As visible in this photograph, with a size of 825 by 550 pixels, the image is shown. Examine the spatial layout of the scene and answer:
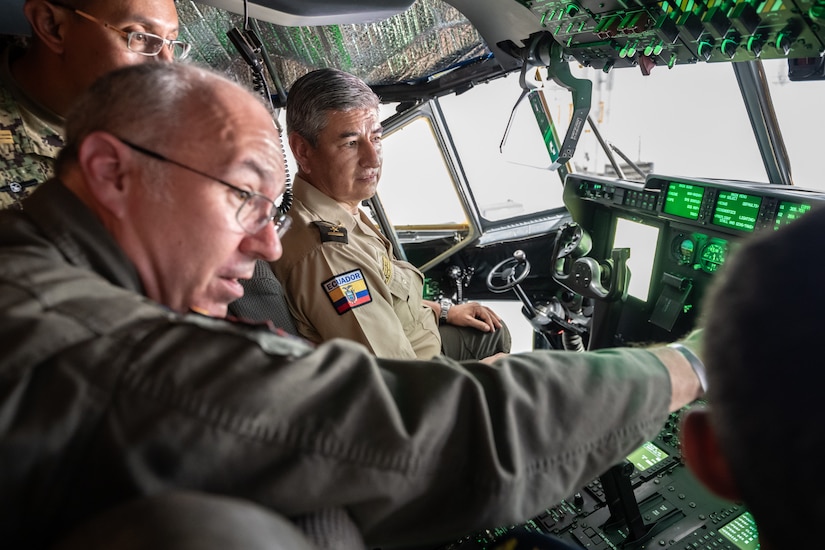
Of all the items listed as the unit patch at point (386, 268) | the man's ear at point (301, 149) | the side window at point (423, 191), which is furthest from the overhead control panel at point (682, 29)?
the side window at point (423, 191)

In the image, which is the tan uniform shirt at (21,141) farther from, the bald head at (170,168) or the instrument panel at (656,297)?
the instrument panel at (656,297)

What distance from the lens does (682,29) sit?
5.75ft

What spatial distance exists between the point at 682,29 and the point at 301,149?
4.42ft

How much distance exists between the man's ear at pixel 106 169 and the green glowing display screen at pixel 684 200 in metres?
2.17

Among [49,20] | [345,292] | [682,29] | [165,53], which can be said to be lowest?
[345,292]

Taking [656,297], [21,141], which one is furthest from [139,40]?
[656,297]

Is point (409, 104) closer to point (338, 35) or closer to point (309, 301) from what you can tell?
point (338, 35)

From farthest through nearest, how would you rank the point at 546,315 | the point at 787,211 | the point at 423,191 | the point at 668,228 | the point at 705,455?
the point at 423,191 → the point at 546,315 → the point at 668,228 → the point at 787,211 → the point at 705,455

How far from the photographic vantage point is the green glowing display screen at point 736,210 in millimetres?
2086

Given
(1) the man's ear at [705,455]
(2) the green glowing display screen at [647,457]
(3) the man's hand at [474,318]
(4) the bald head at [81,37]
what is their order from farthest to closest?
(3) the man's hand at [474,318], (2) the green glowing display screen at [647,457], (4) the bald head at [81,37], (1) the man's ear at [705,455]

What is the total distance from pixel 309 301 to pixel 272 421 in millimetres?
1125

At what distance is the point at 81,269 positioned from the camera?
2.37 ft

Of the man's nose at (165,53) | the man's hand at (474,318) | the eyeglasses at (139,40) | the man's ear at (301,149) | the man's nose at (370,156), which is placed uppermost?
the eyeglasses at (139,40)

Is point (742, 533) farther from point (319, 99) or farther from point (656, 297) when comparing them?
point (319, 99)
